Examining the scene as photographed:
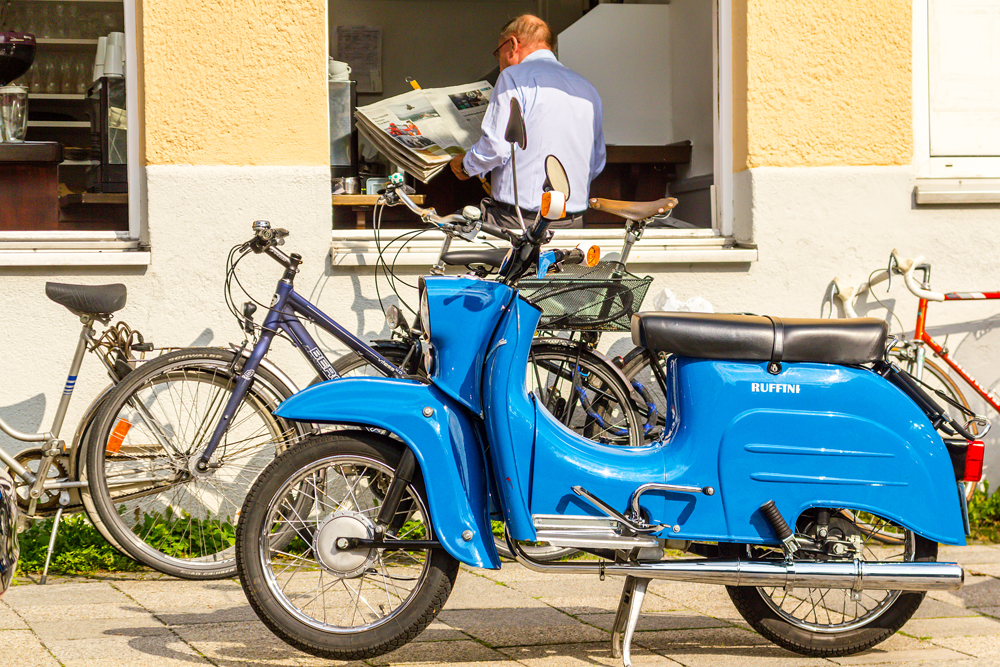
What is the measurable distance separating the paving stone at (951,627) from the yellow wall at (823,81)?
2.44 m

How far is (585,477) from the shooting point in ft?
11.1

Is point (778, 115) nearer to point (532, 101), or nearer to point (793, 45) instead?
point (793, 45)

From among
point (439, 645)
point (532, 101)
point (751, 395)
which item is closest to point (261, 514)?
point (439, 645)

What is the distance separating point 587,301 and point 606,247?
977 millimetres

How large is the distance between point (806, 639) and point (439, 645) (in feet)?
3.94

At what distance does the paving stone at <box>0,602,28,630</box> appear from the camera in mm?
3871

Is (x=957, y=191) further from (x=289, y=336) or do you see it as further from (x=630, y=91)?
(x=289, y=336)

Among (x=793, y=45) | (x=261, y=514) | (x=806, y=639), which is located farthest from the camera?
(x=793, y=45)

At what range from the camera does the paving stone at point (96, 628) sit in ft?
12.4

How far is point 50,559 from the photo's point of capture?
4.76m

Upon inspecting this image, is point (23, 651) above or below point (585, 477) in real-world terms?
below

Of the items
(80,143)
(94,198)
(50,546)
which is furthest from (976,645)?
(80,143)

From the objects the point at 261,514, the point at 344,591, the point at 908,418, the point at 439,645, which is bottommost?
the point at 439,645

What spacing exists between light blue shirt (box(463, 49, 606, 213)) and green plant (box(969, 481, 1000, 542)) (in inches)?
98.6
